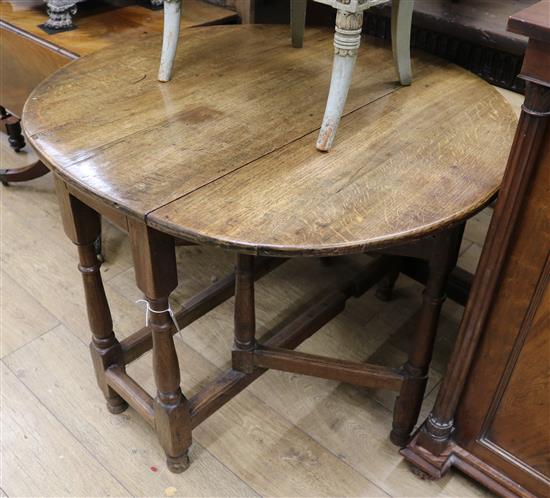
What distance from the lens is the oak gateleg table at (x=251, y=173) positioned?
88cm

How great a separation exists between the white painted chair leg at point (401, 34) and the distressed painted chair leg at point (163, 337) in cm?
60

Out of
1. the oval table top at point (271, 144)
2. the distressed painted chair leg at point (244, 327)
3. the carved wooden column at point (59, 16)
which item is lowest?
the distressed painted chair leg at point (244, 327)

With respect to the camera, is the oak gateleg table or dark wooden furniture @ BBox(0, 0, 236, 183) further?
dark wooden furniture @ BBox(0, 0, 236, 183)

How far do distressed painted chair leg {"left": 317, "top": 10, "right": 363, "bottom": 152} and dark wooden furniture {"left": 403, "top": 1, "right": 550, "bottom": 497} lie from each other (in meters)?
0.28

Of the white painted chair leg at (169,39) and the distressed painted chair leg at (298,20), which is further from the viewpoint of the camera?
the distressed painted chair leg at (298,20)

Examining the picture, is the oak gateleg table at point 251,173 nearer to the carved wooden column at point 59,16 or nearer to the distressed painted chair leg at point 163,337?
the distressed painted chair leg at point 163,337

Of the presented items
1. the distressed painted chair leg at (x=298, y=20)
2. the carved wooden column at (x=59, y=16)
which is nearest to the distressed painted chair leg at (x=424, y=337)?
the distressed painted chair leg at (x=298, y=20)

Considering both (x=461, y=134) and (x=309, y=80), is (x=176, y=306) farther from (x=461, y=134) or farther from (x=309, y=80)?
(x=461, y=134)

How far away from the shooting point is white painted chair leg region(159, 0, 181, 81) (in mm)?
1217

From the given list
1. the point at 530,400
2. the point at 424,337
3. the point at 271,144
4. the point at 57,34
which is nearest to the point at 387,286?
the point at 424,337

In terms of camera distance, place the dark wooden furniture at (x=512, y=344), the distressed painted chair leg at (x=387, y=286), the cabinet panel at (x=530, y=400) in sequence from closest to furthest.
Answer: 1. the dark wooden furniture at (x=512, y=344)
2. the cabinet panel at (x=530, y=400)
3. the distressed painted chair leg at (x=387, y=286)

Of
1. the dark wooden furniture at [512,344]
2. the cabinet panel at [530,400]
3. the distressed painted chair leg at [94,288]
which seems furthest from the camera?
the distressed painted chair leg at [94,288]

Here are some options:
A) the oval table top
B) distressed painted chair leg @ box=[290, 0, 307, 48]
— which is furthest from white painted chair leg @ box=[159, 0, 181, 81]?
distressed painted chair leg @ box=[290, 0, 307, 48]

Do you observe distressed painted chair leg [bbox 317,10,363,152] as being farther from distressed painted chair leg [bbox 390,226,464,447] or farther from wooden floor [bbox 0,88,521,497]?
wooden floor [bbox 0,88,521,497]
